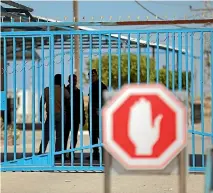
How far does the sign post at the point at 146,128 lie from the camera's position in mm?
4156

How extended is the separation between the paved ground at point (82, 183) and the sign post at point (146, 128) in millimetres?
4147

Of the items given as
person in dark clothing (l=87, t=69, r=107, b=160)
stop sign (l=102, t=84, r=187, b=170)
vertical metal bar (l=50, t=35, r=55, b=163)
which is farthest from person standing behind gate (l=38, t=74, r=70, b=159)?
stop sign (l=102, t=84, r=187, b=170)

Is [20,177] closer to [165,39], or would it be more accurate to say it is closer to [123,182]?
[123,182]

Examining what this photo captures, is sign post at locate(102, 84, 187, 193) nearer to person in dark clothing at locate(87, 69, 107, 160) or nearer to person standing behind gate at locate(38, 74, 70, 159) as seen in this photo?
person in dark clothing at locate(87, 69, 107, 160)

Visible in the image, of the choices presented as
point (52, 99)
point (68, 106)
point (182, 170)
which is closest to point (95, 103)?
point (68, 106)

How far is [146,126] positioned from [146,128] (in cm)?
1

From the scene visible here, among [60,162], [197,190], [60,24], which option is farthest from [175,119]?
[60,162]

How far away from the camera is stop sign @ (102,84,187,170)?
13.6 feet

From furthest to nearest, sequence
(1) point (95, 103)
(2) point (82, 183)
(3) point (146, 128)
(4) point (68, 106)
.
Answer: (4) point (68, 106) → (1) point (95, 103) → (2) point (82, 183) → (3) point (146, 128)

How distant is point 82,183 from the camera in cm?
909

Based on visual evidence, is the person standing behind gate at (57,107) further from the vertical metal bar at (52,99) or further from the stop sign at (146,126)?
the stop sign at (146,126)

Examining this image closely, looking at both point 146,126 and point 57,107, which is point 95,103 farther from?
point 146,126

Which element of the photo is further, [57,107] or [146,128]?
[57,107]

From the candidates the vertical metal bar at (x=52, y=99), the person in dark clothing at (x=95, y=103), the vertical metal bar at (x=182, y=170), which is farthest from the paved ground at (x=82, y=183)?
the vertical metal bar at (x=182, y=170)
